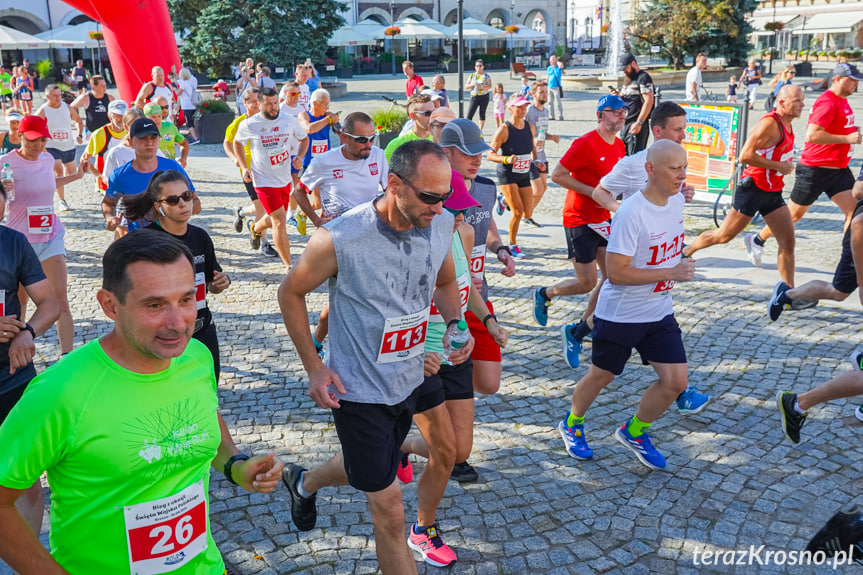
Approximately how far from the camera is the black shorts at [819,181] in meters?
8.07

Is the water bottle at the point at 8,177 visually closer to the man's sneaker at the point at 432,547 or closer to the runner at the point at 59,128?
the man's sneaker at the point at 432,547

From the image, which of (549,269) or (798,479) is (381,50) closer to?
(549,269)

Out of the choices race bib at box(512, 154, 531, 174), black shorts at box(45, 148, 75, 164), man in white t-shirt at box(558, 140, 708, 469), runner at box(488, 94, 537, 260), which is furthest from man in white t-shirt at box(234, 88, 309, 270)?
black shorts at box(45, 148, 75, 164)

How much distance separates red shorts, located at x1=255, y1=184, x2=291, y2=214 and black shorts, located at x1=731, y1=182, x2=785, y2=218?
16.3 ft

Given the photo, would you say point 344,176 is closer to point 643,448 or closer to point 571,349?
point 571,349

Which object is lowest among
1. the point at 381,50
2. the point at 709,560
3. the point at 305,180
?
the point at 709,560

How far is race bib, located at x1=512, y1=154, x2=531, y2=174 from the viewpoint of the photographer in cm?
924

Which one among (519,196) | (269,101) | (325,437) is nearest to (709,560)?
(325,437)

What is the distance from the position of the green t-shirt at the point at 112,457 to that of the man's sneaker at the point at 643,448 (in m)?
3.02

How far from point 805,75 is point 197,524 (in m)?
42.2

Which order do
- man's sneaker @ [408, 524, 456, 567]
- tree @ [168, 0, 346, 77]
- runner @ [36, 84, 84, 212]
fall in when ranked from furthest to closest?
tree @ [168, 0, 346, 77]
runner @ [36, 84, 84, 212]
man's sneaker @ [408, 524, 456, 567]

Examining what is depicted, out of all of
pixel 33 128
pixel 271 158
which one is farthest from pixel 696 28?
pixel 33 128

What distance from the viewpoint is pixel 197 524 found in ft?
7.68

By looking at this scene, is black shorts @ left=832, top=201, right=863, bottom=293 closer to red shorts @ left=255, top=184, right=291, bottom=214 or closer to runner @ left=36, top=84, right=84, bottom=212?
red shorts @ left=255, top=184, right=291, bottom=214
